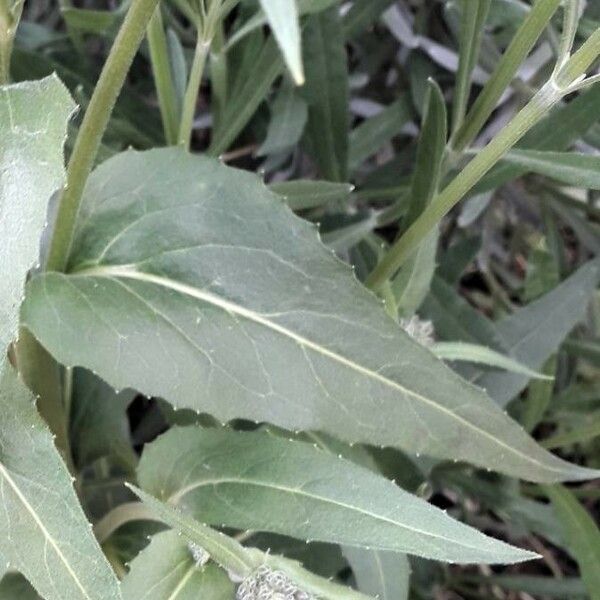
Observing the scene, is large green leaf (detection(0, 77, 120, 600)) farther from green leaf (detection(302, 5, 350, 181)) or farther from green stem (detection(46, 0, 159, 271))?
green leaf (detection(302, 5, 350, 181))

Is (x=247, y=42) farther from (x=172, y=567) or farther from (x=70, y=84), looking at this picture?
(x=172, y=567)

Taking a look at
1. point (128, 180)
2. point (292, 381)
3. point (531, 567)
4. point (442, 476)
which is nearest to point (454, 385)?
point (292, 381)

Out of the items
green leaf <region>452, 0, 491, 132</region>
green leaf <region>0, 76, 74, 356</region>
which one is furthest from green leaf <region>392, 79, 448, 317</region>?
green leaf <region>0, 76, 74, 356</region>

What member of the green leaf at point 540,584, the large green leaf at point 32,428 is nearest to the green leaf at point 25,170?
the large green leaf at point 32,428

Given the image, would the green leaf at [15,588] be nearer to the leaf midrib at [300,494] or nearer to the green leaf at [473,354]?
the leaf midrib at [300,494]

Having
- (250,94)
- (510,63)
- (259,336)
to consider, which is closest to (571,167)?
(510,63)

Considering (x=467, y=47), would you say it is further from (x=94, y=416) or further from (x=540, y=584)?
(x=540, y=584)

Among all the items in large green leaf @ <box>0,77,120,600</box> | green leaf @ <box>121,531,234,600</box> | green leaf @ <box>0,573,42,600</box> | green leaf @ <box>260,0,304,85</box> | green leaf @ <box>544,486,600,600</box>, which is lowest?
green leaf @ <box>544,486,600,600</box>
